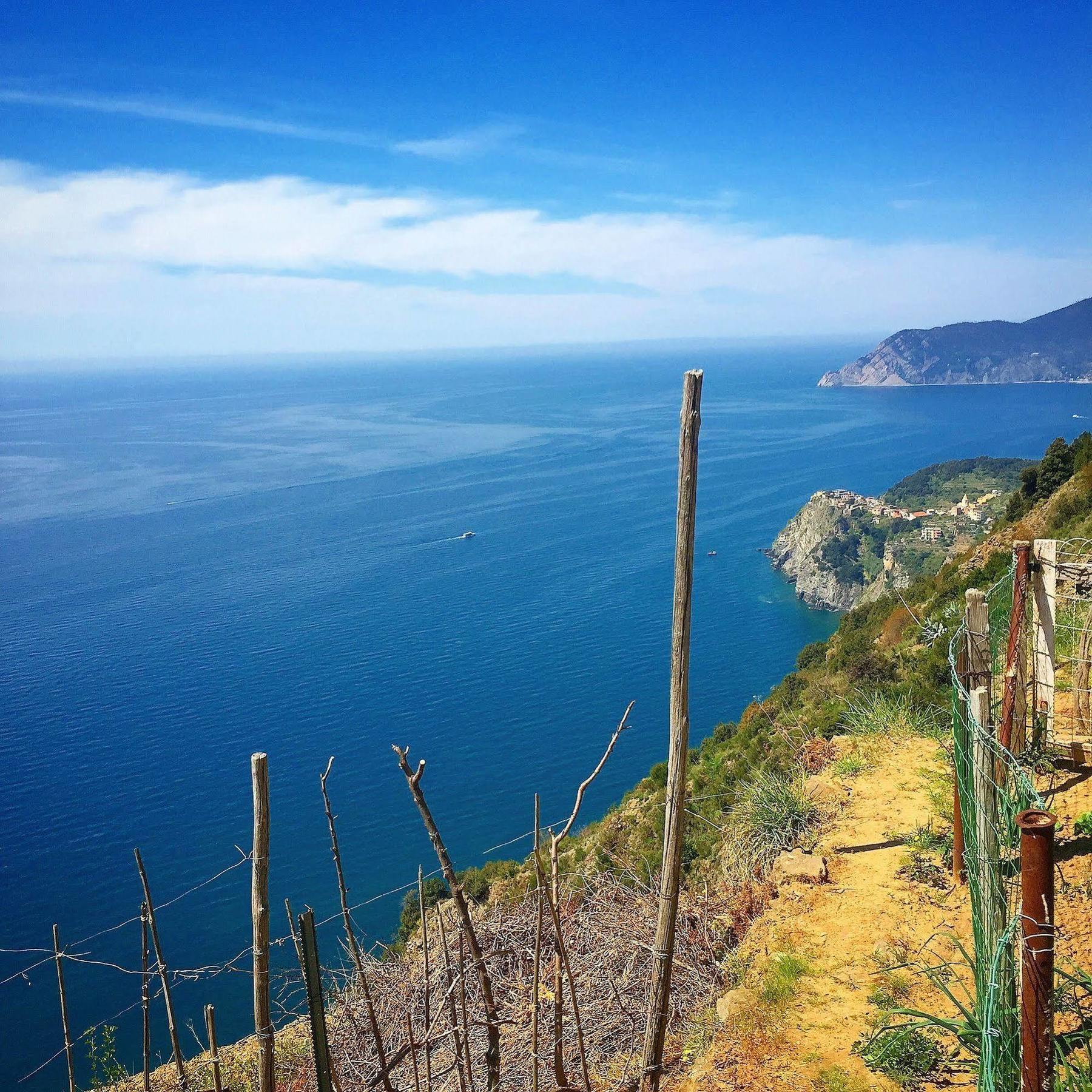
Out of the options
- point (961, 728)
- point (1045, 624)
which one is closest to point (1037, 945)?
point (961, 728)

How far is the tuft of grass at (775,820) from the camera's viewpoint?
5805mm

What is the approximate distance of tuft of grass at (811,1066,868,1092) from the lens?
3.44 meters

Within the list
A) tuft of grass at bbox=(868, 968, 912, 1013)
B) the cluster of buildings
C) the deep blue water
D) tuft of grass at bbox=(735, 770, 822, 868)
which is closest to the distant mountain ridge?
the deep blue water

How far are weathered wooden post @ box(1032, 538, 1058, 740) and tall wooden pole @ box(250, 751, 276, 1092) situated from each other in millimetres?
4156

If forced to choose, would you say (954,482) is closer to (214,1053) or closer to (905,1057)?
(905,1057)

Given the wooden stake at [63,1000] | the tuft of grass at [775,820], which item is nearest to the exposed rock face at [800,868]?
the tuft of grass at [775,820]

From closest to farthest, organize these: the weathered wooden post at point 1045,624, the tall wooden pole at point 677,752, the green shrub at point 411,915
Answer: the tall wooden pole at point 677,752 < the weathered wooden post at point 1045,624 < the green shrub at point 411,915

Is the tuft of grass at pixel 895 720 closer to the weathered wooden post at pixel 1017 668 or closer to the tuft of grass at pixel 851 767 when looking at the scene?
the tuft of grass at pixel 851 767

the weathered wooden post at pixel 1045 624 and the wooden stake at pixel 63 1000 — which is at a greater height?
the weathered wooden post at pixel 1045 624

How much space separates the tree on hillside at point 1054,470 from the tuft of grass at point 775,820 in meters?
20.1

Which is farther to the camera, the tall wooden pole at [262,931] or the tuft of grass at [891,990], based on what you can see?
the tuft of grass at [891,990]

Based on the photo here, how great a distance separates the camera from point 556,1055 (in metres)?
2.49

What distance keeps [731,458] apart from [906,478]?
20.7 meters

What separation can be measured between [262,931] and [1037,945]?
79.3 inches
